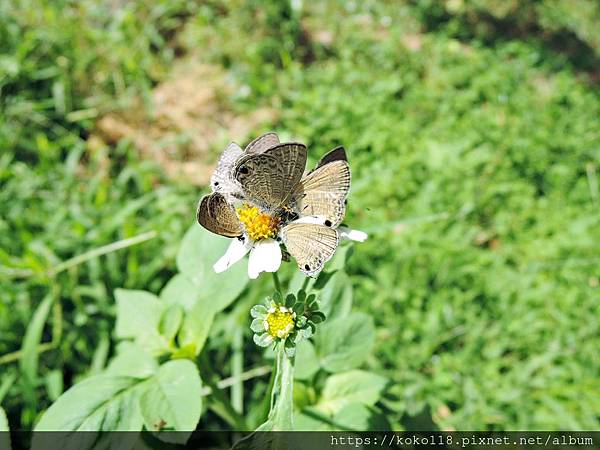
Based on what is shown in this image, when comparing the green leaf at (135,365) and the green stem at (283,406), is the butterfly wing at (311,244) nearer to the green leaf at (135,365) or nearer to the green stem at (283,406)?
the green stem at (283,406)

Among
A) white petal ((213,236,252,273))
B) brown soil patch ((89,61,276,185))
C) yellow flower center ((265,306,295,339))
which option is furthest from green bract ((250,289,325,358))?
brown soil patch ((89,61,276,185))

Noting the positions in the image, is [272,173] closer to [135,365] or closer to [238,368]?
[135,365]

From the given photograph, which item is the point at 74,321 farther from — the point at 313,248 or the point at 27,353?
the point at 313,248

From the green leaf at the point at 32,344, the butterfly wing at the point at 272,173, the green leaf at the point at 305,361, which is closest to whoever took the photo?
the butterfly wing at the point at 272,173

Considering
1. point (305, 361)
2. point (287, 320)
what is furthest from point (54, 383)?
point (287, 320)

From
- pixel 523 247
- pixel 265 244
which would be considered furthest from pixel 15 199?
pixel 523 247

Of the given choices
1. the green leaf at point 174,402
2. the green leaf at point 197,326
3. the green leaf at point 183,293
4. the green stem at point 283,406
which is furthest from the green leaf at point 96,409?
the green stem at point 283,406
